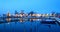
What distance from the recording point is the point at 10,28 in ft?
8.58

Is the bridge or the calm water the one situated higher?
the bridge

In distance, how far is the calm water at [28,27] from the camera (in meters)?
2.56

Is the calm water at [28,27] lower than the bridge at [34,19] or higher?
lower

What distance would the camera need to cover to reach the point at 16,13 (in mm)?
2600

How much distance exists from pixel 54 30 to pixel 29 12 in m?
0.69

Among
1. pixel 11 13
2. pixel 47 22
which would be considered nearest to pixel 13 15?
pixel 11 13

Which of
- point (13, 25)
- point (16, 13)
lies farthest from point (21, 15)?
point (13, 25)

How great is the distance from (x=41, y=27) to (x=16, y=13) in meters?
0.65

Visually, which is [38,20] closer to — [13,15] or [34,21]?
Answer: [34,21]

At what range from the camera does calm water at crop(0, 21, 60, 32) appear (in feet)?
8.40

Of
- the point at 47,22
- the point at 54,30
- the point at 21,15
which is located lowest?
the point at 54,30

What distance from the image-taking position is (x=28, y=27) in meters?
2.63

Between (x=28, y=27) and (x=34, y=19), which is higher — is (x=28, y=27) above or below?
below

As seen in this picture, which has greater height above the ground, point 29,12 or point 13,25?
point 29,12
